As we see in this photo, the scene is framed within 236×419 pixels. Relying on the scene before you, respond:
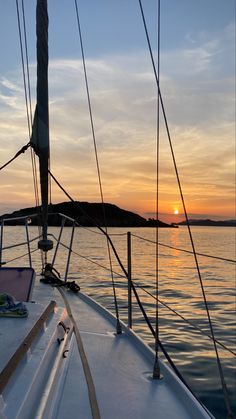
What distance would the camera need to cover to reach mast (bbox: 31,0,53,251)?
524 centimetres

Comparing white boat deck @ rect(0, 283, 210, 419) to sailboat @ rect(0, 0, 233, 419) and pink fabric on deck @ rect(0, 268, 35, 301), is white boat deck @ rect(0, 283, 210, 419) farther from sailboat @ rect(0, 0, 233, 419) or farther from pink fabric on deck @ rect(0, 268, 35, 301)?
pink fabric on deck @ rect(0, 268, 35, 301)

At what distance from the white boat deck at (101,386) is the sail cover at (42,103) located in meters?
2.14

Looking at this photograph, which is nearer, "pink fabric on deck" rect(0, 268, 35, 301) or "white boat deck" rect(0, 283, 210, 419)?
"white boat deck" rect(0, 283, 210, 419)

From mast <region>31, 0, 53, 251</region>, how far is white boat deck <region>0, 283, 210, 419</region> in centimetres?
212

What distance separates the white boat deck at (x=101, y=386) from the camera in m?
2.43

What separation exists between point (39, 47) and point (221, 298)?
32.6 ft

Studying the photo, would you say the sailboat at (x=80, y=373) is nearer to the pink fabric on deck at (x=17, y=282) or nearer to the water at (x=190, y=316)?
the pink fabric on deck at (x=17, y=282)

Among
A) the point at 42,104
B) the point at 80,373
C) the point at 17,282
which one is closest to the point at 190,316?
the point at 17,282

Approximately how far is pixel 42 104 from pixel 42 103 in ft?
0.05

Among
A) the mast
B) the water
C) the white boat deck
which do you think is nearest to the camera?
Answer: the white boat deck

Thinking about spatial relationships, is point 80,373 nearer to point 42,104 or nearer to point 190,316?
point 42,104

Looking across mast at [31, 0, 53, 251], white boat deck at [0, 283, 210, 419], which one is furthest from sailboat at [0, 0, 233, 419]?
mast at [31, 0, 53, 251]

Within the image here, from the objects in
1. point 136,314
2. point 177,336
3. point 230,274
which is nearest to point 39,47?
point 177,336

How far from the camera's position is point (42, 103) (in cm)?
528
